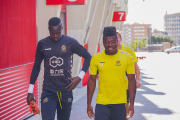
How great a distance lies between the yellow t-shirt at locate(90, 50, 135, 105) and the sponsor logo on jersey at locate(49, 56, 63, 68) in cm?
52

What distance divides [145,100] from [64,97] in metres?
6.62

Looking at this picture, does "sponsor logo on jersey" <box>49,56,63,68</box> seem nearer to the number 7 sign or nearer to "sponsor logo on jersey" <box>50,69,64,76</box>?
"sponsor logo on jersey" <box>50,69,64,76</box>

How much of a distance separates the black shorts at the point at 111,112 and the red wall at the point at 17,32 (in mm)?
2878

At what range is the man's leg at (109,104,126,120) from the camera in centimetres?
382

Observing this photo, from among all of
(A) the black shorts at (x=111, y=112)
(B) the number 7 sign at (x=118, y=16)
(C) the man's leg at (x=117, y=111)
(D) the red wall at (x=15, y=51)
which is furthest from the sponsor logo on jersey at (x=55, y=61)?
(B) the number 7 sign at (x=118, y=16)

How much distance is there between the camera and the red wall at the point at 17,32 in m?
5.95

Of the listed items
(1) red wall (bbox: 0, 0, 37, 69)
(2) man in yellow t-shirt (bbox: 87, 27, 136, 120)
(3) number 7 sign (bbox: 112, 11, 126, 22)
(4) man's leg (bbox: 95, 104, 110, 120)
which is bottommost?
(4) man's leg (bbox: 95, 104, 110, 120)

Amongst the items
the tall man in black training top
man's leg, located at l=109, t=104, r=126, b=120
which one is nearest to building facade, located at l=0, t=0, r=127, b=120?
the tall man in black training top

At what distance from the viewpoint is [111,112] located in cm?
386

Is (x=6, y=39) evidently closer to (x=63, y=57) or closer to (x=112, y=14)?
(x=63, y=57)

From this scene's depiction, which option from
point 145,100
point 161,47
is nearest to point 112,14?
point 145,100

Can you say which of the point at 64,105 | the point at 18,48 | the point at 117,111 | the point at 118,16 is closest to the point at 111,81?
the point at 117,111

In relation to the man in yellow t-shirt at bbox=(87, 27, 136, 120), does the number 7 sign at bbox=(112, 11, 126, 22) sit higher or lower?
higher

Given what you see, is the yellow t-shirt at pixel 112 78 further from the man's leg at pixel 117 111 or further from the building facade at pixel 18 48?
the building facade at pixel 18 48
